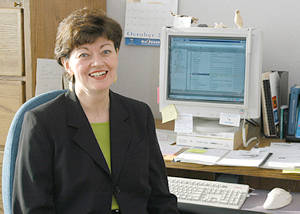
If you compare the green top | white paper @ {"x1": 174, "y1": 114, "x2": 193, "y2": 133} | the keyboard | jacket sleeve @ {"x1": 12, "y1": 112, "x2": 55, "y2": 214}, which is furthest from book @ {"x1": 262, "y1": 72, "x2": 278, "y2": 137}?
jacket sleeve @ {"x1": 12, "y1": 112, "x2": 55, "y2": 214}

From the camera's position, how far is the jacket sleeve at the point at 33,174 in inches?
53.5

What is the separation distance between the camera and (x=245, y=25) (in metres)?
2.48

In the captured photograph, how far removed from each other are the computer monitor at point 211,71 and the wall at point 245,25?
0.41 metres

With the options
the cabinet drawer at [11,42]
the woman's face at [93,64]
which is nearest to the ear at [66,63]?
the woman's face at [93,64]

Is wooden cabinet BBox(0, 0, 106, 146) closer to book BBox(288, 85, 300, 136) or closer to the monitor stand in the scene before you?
the monitor stand

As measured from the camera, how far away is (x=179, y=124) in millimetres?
2168

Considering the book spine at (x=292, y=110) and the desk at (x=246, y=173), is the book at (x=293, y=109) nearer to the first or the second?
the book spine at (x=292, y=110)

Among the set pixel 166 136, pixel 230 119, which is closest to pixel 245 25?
pixel 230 119

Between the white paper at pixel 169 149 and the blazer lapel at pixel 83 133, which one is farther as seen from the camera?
the white paper at pixel 169 149

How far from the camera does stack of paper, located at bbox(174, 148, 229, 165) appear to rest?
6.23 ft

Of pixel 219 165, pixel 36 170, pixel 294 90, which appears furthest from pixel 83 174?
pixel 294 90

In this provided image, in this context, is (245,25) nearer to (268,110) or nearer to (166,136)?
(268,110)

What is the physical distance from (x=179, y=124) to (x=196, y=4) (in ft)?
2.45

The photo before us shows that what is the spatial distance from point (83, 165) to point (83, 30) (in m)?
0.41
